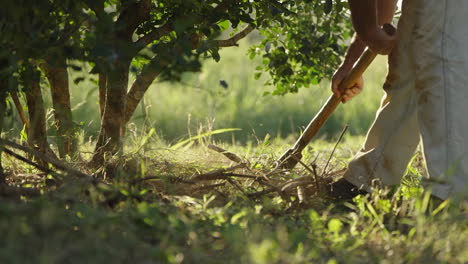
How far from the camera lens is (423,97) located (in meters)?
3.03

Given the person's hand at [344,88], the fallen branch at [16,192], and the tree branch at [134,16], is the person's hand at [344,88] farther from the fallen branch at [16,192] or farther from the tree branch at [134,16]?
the fallen branch at [16,192]

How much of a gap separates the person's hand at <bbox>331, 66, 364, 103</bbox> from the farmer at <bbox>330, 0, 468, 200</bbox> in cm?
24

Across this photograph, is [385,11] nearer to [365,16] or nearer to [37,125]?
[365,16]

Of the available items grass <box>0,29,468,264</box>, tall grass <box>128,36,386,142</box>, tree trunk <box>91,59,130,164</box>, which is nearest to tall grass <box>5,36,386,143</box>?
tall grass <box>128,36,386,142</box>

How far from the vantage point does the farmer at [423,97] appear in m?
2.96

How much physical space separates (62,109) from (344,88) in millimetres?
1326

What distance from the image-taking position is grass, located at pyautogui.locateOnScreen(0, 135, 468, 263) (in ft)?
6.75

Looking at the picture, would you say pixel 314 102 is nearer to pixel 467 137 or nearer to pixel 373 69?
Result: pixel 373 69

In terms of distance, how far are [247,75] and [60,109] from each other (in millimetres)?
6324

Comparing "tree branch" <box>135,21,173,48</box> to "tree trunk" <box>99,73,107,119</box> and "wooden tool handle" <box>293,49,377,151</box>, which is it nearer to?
"tree trunk" <box>99,73,107,119</box>

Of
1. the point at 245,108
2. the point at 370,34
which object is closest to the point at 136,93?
the point at 370,34

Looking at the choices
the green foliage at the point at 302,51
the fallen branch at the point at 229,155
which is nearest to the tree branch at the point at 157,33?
the fallen branch at the point at 229,155

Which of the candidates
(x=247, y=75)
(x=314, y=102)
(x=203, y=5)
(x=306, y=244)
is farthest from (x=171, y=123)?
(x=306, y=244)

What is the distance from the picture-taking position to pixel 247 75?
9891 mm
